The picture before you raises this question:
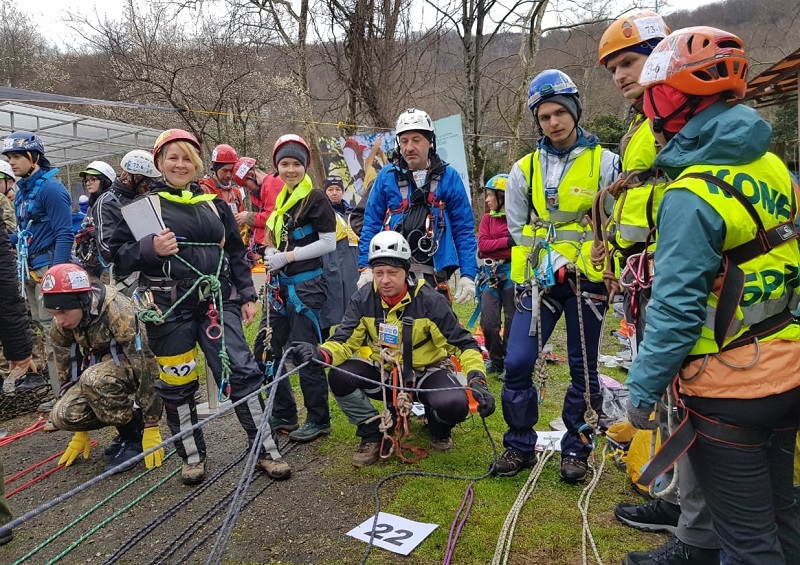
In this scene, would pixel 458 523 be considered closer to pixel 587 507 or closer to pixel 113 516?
pixel 587 507

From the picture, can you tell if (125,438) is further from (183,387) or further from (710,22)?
(710,22)

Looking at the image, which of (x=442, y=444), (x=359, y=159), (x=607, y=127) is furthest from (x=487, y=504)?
(x=607, y=127)

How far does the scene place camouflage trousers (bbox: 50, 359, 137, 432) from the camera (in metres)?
4.13

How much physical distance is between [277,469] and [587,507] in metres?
Answer: 2.08

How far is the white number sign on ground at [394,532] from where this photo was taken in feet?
9.98

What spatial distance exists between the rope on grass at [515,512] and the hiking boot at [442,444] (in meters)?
0.72

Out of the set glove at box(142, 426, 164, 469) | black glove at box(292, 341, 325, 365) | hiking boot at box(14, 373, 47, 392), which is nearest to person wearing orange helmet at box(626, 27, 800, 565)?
black glove at box(292, 341, 325, 365)

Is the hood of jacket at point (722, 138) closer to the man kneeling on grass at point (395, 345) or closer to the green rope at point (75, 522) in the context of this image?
the man kneeling on grass at point (395, 345)

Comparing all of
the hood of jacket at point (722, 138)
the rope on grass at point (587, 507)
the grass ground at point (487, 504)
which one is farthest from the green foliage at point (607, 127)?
the hood of jacket at point (722, 138)

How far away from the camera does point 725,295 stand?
76.5 inches

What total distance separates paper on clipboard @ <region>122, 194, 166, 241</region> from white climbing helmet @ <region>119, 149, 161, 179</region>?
1293mm

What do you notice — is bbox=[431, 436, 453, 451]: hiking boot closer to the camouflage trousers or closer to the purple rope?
the purple rope

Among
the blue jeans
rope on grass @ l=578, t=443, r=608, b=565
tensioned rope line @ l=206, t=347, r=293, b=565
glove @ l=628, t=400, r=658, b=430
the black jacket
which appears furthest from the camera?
the black jacket

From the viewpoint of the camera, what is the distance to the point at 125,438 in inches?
176
